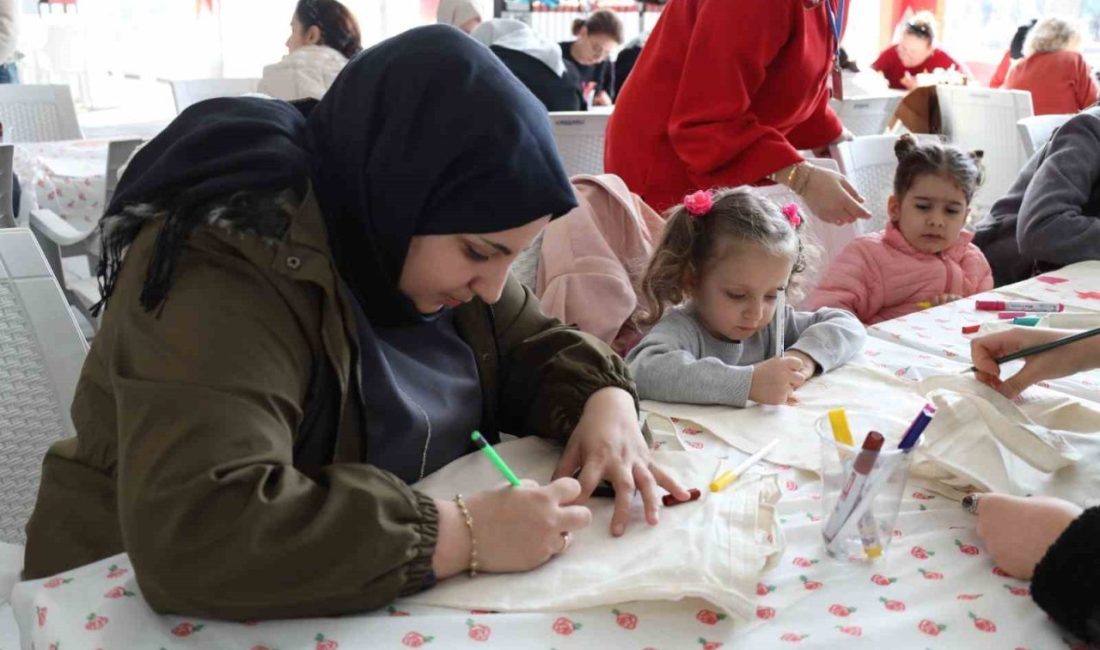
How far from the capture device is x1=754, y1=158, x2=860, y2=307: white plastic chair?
2326 mm

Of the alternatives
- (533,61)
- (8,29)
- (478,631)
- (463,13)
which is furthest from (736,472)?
(463,13)

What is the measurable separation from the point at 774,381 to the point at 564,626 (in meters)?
0.67

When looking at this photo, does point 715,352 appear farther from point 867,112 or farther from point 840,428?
point 867,112

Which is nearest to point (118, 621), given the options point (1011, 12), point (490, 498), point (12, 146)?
point (490, 498)

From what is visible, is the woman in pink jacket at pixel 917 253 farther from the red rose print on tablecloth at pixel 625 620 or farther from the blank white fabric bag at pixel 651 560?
the red rose print on tablecloth at pixel 625 620

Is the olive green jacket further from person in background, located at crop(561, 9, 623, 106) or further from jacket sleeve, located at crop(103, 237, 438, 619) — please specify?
person in background, located at crop(561, 9, 623, 106)

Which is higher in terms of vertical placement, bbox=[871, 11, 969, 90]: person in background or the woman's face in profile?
the woman's face in profile

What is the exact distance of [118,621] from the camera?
0.86 metres

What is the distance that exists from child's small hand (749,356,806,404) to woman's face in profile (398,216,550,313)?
1.68 feet

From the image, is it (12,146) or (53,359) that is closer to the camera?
(53,359)

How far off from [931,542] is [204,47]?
382 inches

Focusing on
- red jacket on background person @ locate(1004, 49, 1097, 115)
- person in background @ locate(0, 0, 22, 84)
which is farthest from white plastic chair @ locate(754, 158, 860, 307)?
person in background @ locate(0, 0, 22, 84)

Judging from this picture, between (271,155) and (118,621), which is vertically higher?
(271,155)

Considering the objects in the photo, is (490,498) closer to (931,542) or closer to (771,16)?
(931,542)
